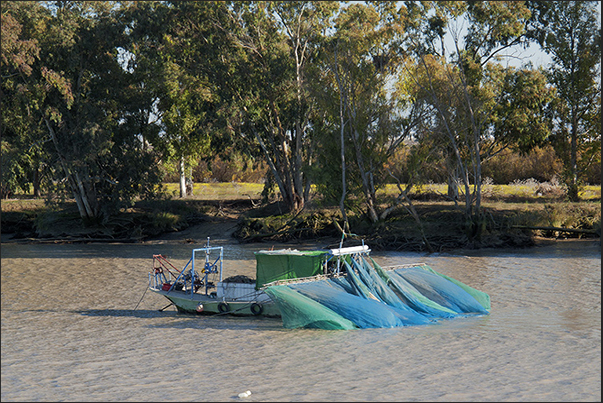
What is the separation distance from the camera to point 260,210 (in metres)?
42.0

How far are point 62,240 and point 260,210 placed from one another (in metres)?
12.5

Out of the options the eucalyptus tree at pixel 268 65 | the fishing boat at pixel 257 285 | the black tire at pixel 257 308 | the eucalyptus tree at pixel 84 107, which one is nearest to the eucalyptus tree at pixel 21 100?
the eucalyptus tree at pixel 84 107

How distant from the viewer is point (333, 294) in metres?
14.9

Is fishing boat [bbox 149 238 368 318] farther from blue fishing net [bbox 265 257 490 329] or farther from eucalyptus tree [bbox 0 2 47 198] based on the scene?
eucalyptus tree [bbox 0 2 47 198]

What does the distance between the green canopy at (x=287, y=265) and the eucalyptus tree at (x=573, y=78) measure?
24.8 m

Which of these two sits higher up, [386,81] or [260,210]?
[386,81]

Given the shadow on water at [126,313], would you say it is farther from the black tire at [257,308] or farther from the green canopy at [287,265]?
the green canopy at [287,265]

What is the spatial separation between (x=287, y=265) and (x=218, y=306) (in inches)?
82.4

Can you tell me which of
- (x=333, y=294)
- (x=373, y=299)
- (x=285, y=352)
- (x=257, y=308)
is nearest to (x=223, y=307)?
(x=257, y=308)

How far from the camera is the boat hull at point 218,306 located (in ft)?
53.2

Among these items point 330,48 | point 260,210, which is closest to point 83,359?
point 330,48

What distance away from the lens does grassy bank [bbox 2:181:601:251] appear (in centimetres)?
3111

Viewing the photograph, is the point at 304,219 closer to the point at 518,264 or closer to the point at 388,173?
the point at 388,173

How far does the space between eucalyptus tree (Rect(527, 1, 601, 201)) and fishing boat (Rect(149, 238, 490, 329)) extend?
900 inches
